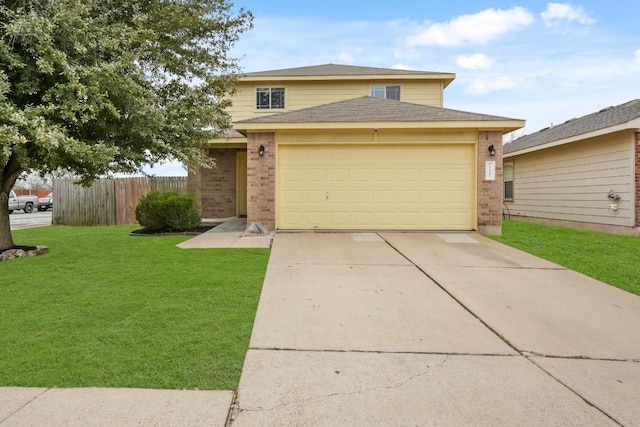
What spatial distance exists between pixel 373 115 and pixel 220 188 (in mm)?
7125

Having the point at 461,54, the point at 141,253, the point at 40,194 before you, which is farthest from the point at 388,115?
the point at 40,194

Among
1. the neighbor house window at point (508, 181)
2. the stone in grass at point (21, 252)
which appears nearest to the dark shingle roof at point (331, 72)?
the neighbor house window at point (508, 181)

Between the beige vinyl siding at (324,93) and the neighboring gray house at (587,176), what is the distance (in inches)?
170

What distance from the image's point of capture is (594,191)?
11453mm

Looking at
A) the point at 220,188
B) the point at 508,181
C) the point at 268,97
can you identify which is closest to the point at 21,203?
the point at 220,188

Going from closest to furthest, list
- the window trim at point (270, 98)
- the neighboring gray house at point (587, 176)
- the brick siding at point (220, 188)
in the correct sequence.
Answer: the neighboring gray house at point (587, 176)
the brick siding at point (220, 188)
the window trim at point (270, 98)

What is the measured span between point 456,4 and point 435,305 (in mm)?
11870

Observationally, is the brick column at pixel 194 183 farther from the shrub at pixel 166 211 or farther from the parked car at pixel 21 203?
the parked car at pixel 21 203

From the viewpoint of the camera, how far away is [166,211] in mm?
10430

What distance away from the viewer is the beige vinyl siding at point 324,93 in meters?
16.0

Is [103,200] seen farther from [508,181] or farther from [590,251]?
[508,181]

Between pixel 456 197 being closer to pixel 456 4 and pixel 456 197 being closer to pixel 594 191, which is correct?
pixel 594 191

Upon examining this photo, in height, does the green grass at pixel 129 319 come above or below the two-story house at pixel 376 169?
below

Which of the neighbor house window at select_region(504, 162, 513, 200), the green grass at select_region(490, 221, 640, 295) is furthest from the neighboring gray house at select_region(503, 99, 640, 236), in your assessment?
the green grass at select_region(490, 221, 640, 295)
